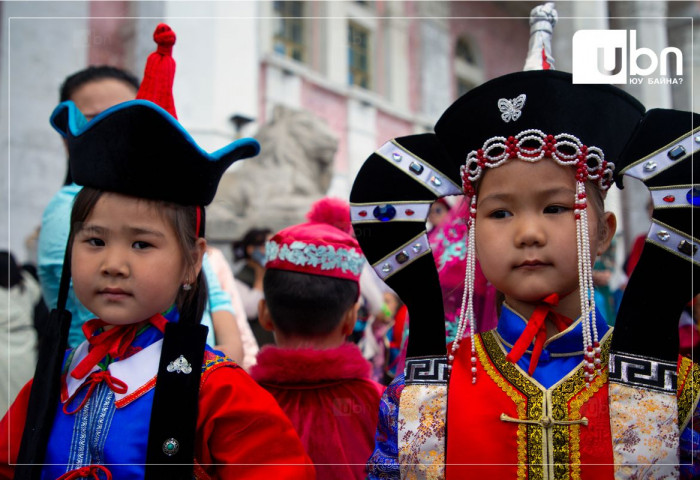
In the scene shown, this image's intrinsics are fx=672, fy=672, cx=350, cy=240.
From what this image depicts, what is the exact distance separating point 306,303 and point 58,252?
75cm

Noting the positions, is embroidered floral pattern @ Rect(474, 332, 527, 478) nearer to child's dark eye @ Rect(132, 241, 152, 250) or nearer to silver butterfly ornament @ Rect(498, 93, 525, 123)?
silver butterfly ornament @ Rect(498, 93, 525, 123)

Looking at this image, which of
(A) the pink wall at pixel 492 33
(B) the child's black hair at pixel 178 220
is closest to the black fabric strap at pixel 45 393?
(B) the child's black hair at pixel 178 220

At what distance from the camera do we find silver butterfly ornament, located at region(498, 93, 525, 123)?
1.42m

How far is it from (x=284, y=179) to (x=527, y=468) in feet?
16.6

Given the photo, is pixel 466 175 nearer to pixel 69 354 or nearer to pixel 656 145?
pixel 656 145

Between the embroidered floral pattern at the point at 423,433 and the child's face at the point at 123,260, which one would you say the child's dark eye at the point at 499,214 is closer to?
the embroidered floral pattern at the point at 423,433

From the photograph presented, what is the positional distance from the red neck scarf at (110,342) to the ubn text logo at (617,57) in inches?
44.0

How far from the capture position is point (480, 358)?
1.47 m

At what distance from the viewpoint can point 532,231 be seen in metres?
1.34

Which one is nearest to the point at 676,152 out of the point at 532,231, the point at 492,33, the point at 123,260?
the point at 532,231

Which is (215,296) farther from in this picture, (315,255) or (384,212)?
(384,212)

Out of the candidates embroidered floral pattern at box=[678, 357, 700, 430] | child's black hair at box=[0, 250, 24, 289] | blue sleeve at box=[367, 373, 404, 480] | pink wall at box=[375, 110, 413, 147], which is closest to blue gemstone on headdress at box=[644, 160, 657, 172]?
embroidered floral pattern at box=[678, 357, 700, 430]

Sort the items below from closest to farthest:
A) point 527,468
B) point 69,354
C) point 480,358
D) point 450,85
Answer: point 527,468
point 480,358
point 69,354
point 450,85

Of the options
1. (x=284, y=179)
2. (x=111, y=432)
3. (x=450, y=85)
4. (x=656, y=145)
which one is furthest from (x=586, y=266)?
(x=450, y=85)
